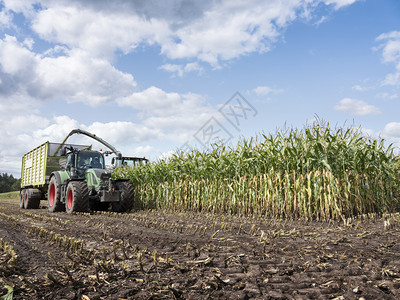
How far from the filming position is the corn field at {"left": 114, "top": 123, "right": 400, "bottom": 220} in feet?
21.6

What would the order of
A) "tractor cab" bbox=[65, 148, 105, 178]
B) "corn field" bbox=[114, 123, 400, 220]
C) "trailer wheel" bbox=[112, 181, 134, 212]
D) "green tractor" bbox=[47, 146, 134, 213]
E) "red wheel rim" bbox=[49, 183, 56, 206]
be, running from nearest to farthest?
"corn field" bbox=[114, 123, 400, 220], "green tractor" bbox=[47, 146, 134, 213], "trailer wheel" bbox=[112, 181, 134, 212], "tractor cab" bbox=[65, 148, 105, 178], "red wheel rim" bbox=[49, 183, 56, 206]

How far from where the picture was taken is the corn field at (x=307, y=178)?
21.6 feet

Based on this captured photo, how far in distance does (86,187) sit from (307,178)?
6.35 meters

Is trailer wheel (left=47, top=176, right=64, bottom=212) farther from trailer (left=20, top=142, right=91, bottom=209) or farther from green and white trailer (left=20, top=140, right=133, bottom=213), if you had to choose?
trailer (left=20, top=142, right=91, bottom=209)

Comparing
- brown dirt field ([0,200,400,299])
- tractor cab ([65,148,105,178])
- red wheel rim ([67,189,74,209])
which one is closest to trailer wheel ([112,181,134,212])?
red wheel rim ([67,189,74,209])

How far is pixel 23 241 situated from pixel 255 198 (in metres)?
4.91

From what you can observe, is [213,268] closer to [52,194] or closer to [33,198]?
[52,194]

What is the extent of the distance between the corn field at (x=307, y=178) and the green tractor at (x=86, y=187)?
2.74 meters

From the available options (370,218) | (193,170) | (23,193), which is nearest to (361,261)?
(370,218)

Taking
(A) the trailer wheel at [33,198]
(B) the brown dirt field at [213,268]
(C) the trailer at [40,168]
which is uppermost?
(C) the trailer at [40,168]

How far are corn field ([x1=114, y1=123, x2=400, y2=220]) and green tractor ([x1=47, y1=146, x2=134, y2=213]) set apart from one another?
8.99ft

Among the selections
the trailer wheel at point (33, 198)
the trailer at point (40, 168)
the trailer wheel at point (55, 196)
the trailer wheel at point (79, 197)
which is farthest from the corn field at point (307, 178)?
the trailer wheel at point (33, 198)

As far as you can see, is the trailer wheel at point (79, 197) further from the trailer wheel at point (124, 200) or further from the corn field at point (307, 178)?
the corn field at point (307, 178)

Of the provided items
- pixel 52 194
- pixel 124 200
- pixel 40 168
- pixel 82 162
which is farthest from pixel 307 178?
pixel 40 168
